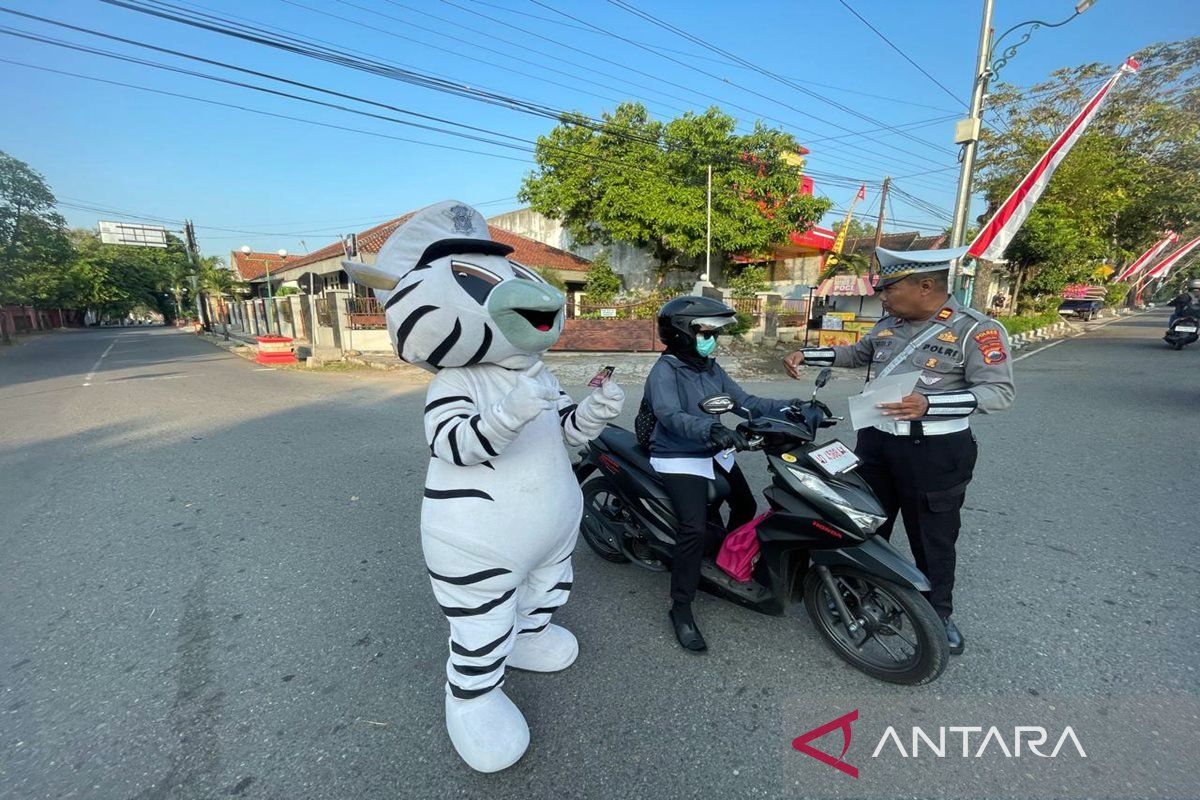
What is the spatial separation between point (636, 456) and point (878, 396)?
117 centimetres

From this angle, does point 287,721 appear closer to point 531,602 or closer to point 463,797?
point 463,797

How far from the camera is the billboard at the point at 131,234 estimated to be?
35.7 m

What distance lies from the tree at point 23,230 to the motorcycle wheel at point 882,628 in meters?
29.3

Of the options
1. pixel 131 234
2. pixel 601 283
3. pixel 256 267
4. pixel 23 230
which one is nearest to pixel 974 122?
pixel 601 283

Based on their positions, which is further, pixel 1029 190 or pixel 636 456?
pixel 1029 190

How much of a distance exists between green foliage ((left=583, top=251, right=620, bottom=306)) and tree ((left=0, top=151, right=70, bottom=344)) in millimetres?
21975

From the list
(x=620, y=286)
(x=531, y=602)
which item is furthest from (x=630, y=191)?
(x=531, y=602)

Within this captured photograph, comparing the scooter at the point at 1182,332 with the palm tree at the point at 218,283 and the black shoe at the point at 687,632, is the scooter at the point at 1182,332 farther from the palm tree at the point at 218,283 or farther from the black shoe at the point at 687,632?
the palm tree at the point at 218,283

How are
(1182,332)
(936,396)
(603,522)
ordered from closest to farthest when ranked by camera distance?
(936,396)
(603,522)
(1182,332)

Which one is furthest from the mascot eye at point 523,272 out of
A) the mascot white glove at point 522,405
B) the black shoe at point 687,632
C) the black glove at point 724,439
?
the black shoe at point 687,632

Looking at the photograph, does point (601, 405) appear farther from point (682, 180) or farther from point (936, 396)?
point (682, 180)

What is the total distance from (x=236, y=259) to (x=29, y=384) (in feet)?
99.3

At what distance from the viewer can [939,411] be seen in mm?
1964

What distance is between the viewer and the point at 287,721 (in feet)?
6.26
